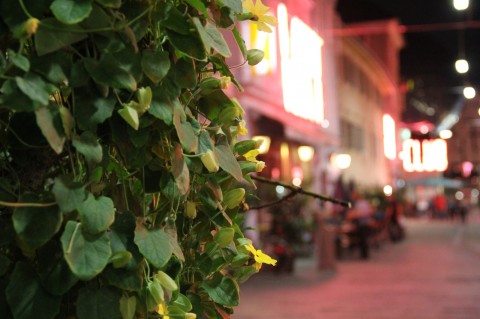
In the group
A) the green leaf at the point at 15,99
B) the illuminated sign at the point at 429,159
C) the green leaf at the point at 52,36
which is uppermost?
the green leaf at the point at 52,36

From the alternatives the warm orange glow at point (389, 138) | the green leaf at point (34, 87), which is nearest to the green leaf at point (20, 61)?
the green leaf at point (34, 87)

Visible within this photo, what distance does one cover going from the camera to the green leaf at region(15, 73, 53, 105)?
1.28 meters

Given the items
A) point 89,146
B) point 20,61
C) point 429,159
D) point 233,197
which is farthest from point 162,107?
point 429,159

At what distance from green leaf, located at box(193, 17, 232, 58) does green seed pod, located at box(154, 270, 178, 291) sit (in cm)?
39

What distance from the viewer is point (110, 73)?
1399 mm

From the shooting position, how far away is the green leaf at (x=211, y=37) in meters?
1.52

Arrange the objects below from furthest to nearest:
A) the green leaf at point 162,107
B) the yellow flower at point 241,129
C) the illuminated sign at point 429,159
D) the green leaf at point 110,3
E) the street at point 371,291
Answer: the illuminated sign at point 429,159
the street at point 371,291
the yellow flower at point 241,129
the green leaf at point 162,107
the green leaf at point 110,3

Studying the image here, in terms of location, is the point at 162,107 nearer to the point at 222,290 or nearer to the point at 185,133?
the point at 185,133

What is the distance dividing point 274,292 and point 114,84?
42.0ft

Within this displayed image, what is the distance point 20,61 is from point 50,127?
0.10 meters

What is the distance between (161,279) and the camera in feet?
4.97

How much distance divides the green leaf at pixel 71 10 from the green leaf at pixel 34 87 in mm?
94

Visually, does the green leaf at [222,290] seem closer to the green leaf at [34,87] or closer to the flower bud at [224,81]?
the flower bud at [224,81]

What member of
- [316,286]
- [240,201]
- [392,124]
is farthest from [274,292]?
[392,124]
